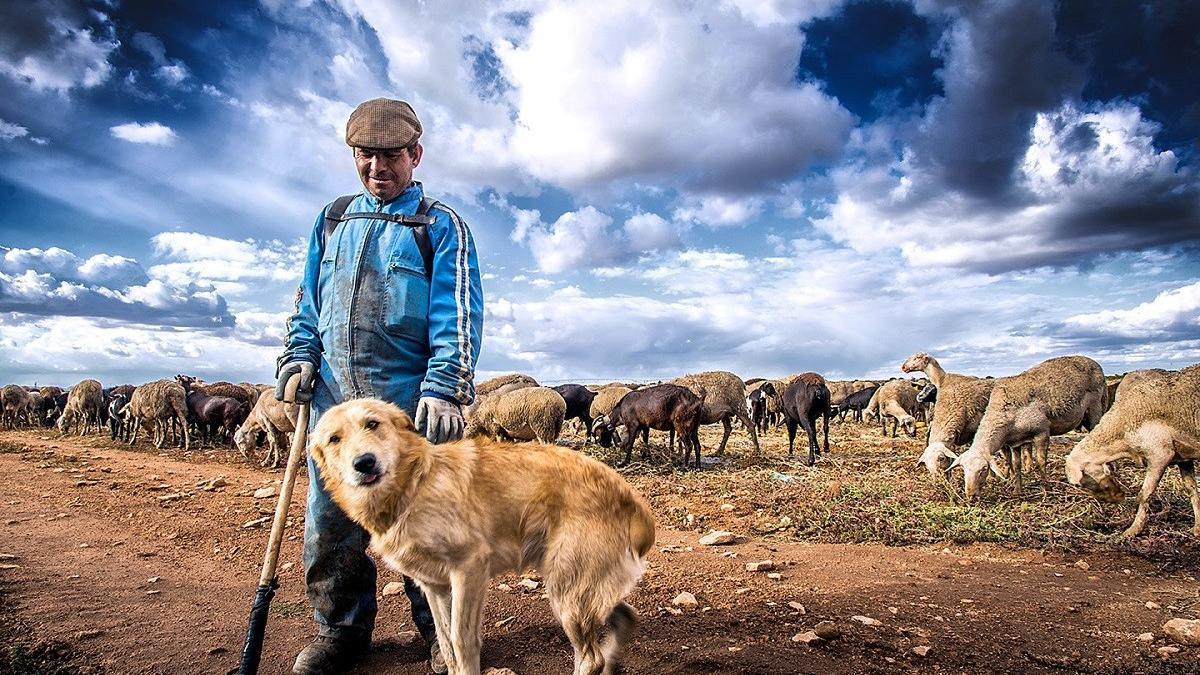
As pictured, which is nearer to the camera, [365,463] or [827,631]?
[365,463]

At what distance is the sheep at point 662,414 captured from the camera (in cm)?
1587

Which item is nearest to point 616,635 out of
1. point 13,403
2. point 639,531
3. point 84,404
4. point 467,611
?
point 639,531

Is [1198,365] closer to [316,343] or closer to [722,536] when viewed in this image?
[722,536]

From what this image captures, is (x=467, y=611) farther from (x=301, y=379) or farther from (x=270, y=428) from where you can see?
(x=270, y=428)

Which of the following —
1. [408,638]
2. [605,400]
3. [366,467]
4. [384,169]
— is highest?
[384,169]

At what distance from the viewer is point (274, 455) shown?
1650cm

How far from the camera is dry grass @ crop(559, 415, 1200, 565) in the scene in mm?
7746

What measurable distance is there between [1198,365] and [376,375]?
1126 centimetres

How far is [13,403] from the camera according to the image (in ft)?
105

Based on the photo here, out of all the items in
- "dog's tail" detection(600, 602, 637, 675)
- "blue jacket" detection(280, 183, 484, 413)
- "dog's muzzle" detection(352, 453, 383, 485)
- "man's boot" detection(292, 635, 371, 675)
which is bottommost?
"man's boot" detection(292, 635, 371, 675)

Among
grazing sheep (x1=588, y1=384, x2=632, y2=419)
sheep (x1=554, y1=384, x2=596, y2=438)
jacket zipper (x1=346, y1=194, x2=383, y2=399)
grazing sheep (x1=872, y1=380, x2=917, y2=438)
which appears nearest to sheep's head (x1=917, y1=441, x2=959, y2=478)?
jacket zipper (x1=346, y1=194, x2=383, y2=399)

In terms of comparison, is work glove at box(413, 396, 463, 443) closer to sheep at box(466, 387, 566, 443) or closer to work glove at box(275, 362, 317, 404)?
work glove at box(275, 362, 317, 404)

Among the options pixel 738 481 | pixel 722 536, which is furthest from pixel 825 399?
pixel 722 536

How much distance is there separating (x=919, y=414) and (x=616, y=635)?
31.0 metres
